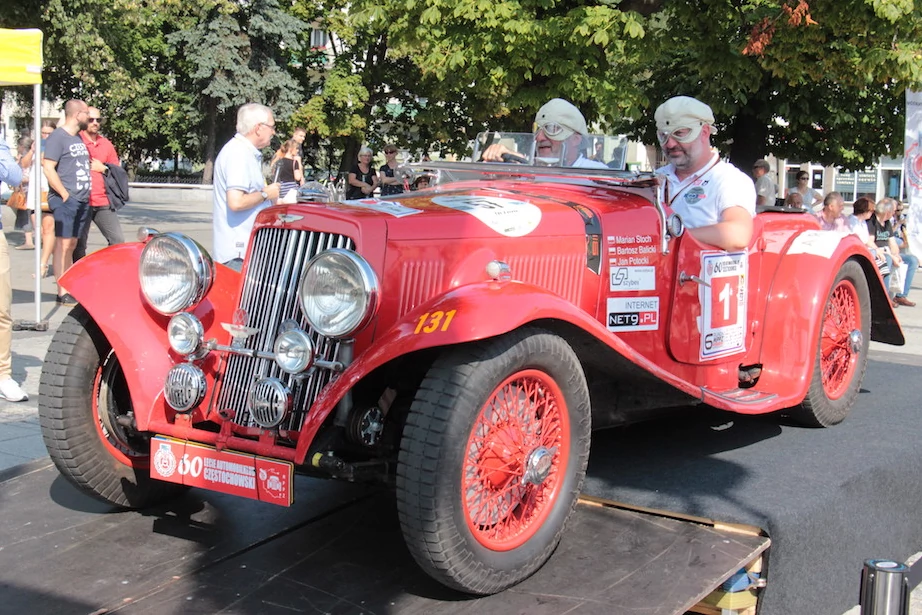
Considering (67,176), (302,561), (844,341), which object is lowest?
(302,561)

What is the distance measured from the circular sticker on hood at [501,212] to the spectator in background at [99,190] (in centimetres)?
686

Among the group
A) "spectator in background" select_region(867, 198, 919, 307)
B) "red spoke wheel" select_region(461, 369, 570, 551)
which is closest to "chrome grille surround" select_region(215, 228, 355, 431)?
"red spoke wheel" select_region(461, 369, 570, 551)

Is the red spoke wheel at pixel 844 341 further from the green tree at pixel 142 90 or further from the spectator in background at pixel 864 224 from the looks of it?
the green tree at pixel 142 90

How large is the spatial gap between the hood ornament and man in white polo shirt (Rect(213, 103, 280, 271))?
2316 mm

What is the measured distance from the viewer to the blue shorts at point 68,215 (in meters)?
9.14

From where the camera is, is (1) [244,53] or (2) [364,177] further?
(1) [244,53]

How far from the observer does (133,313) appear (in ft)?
12.2

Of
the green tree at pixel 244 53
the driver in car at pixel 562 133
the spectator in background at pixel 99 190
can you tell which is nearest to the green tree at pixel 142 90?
the green tree at pixel 244 53

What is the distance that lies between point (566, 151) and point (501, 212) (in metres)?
1.39

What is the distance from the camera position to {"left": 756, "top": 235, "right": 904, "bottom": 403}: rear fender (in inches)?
188

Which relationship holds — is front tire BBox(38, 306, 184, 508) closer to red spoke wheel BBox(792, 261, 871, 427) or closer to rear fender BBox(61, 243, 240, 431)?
rear fender BBox(61, 243, 240, 431)

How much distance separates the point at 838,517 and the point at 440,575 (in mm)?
1706

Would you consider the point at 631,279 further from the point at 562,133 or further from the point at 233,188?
the point at 233,188

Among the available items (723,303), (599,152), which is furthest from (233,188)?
(723,303)
